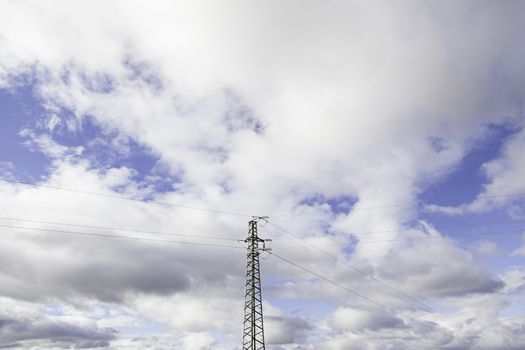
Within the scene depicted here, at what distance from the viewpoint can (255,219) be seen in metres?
66.4

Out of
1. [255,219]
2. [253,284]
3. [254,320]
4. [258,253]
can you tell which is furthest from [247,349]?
[255,219]

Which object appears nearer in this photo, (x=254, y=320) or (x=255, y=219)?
(x=254, y=320)

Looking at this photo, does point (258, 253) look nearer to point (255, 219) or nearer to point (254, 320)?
point (255, 219)

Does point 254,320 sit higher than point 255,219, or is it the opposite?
point 255,219

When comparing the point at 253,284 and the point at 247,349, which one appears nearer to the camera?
the point at 247,349

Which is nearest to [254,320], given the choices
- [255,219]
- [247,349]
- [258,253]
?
[247,349]

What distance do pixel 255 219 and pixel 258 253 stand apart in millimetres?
5639

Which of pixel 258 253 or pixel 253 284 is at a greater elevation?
pixel 258 253

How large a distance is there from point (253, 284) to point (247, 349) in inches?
377

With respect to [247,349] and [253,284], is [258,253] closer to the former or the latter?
[253,284]

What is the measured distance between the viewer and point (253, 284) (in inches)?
2467

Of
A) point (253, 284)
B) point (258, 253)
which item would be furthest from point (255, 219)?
point (253, 284)

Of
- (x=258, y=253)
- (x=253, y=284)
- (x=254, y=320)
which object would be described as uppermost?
(x=258, y=253)

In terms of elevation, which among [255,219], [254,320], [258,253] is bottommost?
[254,320]
